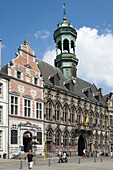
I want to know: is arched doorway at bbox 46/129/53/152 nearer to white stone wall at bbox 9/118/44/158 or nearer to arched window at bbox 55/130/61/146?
arched window at bbox 55/130/61/146

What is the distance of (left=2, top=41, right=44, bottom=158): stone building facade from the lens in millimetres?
34344

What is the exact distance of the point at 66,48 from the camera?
55875mm

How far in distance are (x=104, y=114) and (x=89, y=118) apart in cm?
637

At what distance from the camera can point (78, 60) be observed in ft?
174

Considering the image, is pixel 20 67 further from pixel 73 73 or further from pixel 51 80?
pixel 73 73

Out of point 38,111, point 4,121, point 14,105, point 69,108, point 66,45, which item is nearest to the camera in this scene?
point 4,121

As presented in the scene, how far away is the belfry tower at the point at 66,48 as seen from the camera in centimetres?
5078

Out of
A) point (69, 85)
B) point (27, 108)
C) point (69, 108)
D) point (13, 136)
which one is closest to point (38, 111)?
point (27, 108)

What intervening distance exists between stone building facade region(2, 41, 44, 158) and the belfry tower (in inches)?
468

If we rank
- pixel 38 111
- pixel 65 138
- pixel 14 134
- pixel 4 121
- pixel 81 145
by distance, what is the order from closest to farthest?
pixel 4 121 < pixel 14 134 < pixel 38 111 < pixel 65 138 < pixel 81 145

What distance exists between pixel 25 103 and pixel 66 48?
22.8 m

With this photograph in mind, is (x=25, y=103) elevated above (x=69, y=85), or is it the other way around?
(x=69, y=85)

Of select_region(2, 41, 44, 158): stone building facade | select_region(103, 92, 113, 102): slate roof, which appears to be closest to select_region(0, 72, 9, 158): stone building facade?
select_region(2, 41, 44, 158): stone building facade

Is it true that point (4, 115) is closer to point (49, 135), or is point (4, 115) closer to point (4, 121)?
point (4, 121)
